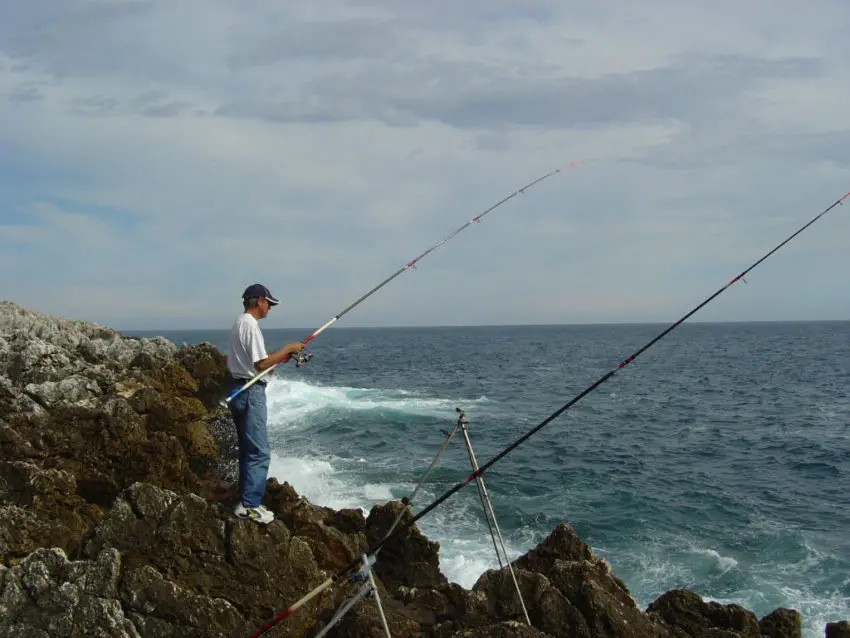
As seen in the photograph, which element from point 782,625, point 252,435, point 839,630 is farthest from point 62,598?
point 839,630

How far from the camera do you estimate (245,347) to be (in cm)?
639

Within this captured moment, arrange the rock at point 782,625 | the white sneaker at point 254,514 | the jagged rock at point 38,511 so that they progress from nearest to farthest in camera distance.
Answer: the white sneaker at point 254,514 → the jagged rock at point 38,511 → the rock at point 782,625

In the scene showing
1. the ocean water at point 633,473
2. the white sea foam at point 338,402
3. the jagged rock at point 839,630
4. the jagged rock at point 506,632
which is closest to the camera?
the jagged rock at point 506,632

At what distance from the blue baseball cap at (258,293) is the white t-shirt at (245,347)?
17 centimetres

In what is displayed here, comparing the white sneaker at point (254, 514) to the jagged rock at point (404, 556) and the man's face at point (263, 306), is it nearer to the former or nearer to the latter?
the man's face at point (263, 306)

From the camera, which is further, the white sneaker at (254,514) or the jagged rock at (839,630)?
the jagged rock at (839,630)

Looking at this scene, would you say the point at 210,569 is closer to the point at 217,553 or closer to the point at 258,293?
the point at 217,553

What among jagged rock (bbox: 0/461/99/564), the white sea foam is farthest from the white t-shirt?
the white sea foam

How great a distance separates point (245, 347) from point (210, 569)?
2.16 metres

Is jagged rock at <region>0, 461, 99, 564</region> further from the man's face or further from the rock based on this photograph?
the rock

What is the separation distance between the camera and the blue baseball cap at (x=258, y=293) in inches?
259

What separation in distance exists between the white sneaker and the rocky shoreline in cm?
8

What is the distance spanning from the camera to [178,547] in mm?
6684

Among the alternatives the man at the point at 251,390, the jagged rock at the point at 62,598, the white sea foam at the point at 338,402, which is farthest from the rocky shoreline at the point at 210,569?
the white sea foam at the point at 338,402
